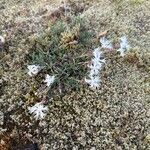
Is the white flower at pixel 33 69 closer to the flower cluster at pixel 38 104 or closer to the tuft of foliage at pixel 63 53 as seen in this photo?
the flower cluster at pixel 38 104

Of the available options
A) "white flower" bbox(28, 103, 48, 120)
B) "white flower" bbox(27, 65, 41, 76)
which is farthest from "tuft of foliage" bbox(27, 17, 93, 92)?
"white flower" bbox(28, 103, 48, 120)

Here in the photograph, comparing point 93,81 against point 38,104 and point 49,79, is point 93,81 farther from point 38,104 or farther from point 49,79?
point 38,104

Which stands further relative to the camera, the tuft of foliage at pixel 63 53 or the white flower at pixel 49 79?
the tuft of foliage at pixel 63 53

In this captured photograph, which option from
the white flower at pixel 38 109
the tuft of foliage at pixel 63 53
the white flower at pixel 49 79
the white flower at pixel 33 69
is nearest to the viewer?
the white flower at pixel 38 109

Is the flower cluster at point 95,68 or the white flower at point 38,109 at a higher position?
the flower cluster at point 95,68

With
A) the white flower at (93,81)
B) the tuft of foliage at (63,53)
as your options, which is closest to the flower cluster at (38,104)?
the tuft of foliage at (63,53)

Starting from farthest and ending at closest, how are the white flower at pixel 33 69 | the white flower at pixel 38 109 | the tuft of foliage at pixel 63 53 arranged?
1. the tuft of foliage at pixel 63 53
2. the white flower at pixel 33 69
3. the white flower at pixel 38 109

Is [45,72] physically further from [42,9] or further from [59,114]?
[42,9]

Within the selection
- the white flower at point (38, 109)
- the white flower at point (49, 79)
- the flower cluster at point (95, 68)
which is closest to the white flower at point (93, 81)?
Result: the flower cluster at point (95, 68)

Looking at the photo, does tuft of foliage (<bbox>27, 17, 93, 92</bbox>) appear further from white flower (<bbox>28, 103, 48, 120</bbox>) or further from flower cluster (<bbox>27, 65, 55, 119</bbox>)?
white flower (<bbox>28, 103, 48, 120</bbox>)

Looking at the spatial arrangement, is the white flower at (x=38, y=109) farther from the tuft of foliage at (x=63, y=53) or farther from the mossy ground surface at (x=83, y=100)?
the tuft of foliage at (x=63, y=53)
